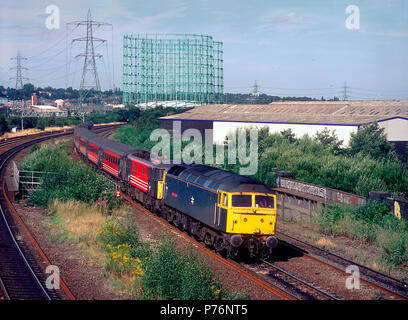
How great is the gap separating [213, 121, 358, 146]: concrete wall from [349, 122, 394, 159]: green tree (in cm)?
195

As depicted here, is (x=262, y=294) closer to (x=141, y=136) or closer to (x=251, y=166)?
(x=251, y=166)

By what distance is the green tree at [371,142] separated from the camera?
36969 millimetres

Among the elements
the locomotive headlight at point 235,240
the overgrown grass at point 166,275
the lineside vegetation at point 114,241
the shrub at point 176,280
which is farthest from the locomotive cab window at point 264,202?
the shrub at point 176,280

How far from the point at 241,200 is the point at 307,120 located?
30913mm

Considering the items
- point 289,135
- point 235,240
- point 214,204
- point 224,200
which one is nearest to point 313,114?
point 289,135

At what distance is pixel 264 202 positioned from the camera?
666 inches

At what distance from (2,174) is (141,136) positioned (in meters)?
23.5

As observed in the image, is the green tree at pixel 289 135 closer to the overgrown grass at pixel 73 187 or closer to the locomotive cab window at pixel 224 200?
the overgrown grass at pixel 73 187

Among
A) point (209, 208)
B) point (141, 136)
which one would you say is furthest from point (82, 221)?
point (141, 136)

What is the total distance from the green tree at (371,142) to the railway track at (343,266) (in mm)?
18130

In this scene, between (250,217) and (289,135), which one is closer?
(250,217)

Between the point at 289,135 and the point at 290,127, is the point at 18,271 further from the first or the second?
the point at 290,127

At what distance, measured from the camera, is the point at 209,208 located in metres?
18.1

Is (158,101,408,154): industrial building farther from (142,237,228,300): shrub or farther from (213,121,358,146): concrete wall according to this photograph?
(142,237,228,300): shrub
